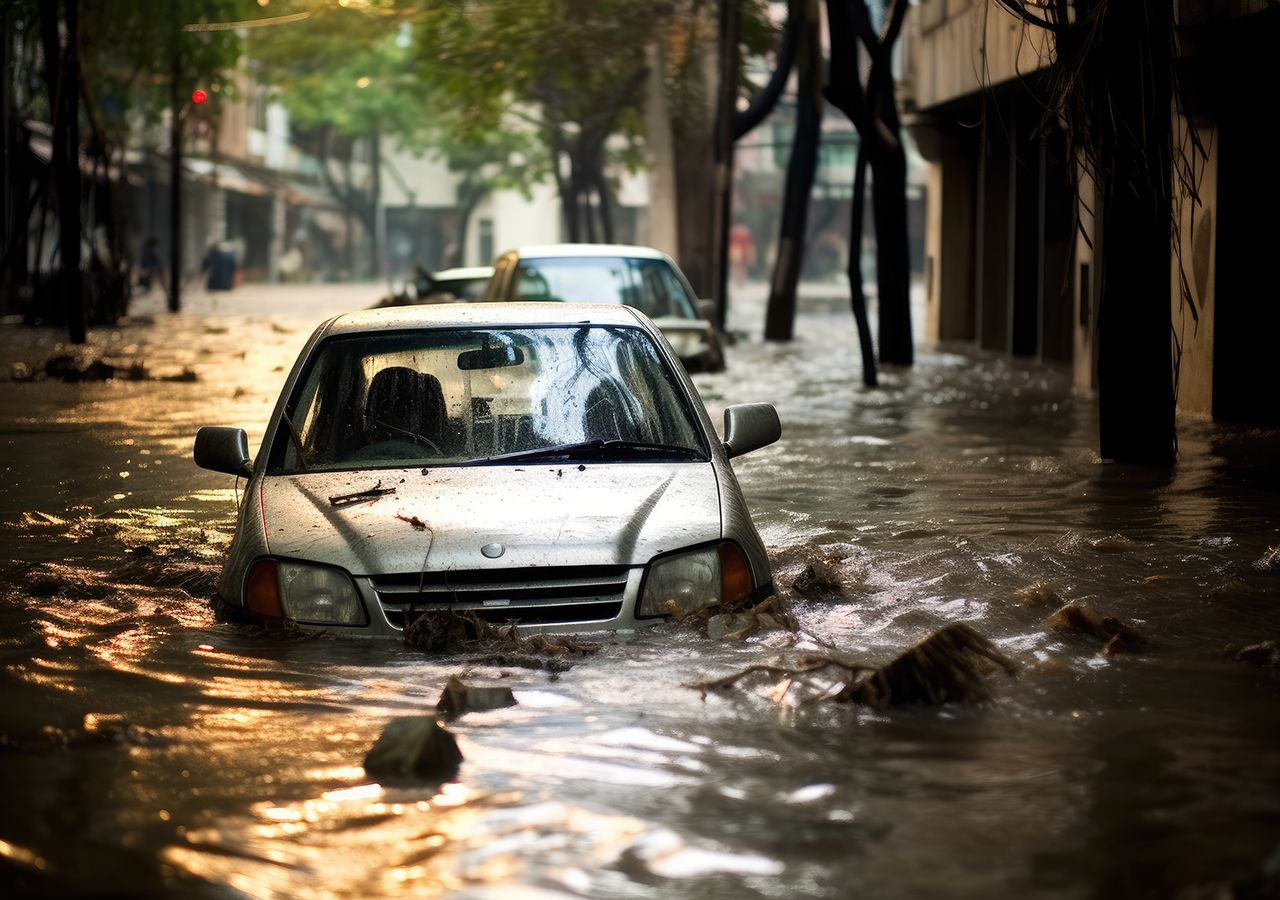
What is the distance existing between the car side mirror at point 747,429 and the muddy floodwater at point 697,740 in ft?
2.23

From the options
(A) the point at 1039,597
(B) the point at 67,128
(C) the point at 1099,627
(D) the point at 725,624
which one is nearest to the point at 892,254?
(B) the point at 67,128

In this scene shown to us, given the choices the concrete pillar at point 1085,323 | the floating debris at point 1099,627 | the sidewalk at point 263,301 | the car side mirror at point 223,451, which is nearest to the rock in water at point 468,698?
the car side mirror at point 223,451

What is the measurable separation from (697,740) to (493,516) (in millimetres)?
1122

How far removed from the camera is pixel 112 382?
64.8 ft

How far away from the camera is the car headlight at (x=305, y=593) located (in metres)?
6.07

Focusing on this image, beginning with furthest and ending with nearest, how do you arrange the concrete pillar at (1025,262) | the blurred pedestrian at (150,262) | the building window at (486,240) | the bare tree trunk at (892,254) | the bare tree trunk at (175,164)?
the building window at (486,240) → the blurred pedestrian at (150,262) → the bare tree trunk at (175,164) → the concrete pillar at (1025,262) → the bare tree trunk at (892,254)

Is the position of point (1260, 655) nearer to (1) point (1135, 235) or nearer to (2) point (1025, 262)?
(1) point (1135, 235)

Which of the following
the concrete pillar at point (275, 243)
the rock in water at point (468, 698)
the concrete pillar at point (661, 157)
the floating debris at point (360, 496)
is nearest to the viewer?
the rock in water at point (468, 698)

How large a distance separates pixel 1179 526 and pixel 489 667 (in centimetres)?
504

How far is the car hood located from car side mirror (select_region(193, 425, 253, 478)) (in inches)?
10.6

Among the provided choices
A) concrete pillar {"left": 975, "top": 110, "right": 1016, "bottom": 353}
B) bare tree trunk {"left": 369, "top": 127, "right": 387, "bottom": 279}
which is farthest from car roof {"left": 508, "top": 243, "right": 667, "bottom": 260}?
bare tree trunk {"left": 369, "top": 127, "right": 387, "bottom": 279}

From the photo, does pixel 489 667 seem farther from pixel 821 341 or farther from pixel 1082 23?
pixel 821 341

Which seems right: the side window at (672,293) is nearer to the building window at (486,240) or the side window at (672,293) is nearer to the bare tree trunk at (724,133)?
the bare tree trunk at (724,133)

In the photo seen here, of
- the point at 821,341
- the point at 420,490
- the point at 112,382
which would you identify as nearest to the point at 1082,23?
the point at 420,490
